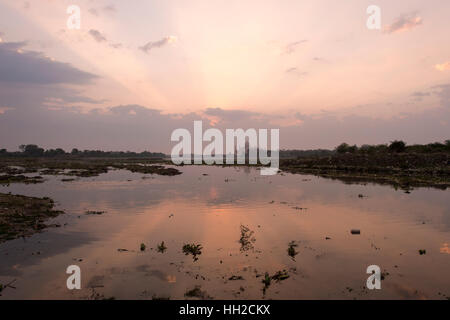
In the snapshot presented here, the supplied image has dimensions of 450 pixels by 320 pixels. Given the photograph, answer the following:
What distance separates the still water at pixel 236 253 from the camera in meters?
11.6

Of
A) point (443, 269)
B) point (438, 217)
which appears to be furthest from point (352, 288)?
point (438, 217)

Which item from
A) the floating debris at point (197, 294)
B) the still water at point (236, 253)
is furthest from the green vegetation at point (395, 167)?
the floating debris at point (197, 294)

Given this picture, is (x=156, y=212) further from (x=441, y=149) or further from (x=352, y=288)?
(x=441, y=149)

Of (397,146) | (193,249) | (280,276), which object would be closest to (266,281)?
(280,276)

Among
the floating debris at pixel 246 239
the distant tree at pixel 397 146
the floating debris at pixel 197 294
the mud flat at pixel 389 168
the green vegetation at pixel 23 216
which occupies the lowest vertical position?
the floating debris at pixel 197 294

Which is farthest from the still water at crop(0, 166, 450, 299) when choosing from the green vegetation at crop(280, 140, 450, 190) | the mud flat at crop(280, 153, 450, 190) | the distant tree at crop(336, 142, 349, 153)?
the distant tree at crop(336, 142, 349, 153)

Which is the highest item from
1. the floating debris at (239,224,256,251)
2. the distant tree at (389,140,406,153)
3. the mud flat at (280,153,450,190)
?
the distant tree at (389,140,406,153)

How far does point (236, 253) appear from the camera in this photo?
52.0 feet

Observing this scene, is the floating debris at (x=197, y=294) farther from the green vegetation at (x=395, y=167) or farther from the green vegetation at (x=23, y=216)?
the green vegetation at (x=395, y=167)

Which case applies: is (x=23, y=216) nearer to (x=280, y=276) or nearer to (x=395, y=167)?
(x=280, y=276)

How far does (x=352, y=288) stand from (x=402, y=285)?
242cm

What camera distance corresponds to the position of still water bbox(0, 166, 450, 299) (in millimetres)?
11578

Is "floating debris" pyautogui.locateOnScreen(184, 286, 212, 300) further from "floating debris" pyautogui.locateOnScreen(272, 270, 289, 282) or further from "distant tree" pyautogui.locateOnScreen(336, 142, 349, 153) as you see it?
"distant tree" pyautogui.locateOnScreen(336, 142, 349, 153)
